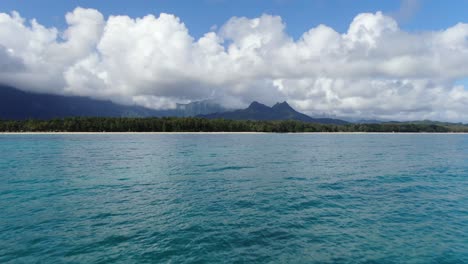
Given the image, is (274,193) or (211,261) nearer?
(211,261)

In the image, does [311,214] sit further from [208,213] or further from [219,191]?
[219,191]

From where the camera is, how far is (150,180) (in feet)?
120

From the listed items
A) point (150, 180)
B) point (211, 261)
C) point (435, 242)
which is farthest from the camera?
point (150, 180)

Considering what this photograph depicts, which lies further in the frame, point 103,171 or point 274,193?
point 103,171

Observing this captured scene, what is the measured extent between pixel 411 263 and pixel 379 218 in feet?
23.2

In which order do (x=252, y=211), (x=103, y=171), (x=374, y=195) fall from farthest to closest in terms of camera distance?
(x=103, y=171), (x=374, y=195), (x=252, y=211)

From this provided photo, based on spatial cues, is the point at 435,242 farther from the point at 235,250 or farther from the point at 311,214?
the point at 235,250

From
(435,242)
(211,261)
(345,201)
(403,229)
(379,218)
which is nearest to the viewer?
(211,261)

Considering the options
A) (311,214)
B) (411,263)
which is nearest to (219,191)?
(311,214)

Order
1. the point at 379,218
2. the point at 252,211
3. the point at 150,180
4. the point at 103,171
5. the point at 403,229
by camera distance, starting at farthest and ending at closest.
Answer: the point at 103,171
the point at 150,180
the point at 252,211
the point at 379,218
the point at 403,229

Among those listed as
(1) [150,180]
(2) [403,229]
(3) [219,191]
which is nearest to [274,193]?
(3) [219,191]

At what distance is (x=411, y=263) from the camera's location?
14.8 meters

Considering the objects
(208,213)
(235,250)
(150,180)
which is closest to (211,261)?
(235,250)

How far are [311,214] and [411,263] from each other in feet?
27.2
